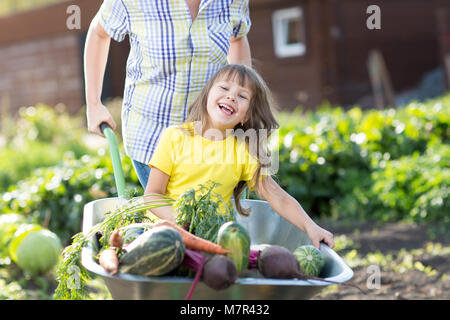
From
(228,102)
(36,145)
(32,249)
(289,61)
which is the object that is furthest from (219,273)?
(289,61)

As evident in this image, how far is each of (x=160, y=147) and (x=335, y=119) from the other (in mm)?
3880

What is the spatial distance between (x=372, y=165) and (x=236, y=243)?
4.05 meters

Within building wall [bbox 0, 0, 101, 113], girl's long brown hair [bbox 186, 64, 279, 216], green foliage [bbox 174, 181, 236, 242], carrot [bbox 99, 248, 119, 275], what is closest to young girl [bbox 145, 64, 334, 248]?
girl's long brown hair [bbox 186, 64, 279, 216]

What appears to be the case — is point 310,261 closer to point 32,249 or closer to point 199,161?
point 199,161

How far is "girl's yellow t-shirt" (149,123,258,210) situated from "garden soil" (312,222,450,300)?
48.3 inches

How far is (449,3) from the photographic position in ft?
37.1

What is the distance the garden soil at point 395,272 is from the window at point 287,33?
7.62 metres

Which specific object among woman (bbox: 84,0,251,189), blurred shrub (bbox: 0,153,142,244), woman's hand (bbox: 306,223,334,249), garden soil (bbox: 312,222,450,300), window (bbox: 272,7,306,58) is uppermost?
window (bbox: 272,7,306,58)

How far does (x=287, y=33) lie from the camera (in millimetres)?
12477

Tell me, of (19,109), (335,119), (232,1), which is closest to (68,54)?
(19,109)

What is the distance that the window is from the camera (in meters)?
12.2

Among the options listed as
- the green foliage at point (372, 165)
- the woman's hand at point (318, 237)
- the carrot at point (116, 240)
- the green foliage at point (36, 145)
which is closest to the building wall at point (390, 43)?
the green foliage at point (36, 145)

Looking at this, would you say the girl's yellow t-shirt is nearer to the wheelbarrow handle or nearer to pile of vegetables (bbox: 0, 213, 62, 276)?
the wheelbarrow handle

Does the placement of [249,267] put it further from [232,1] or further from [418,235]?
[418,235]
